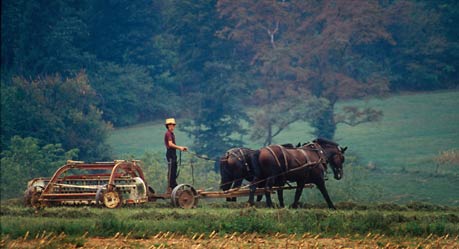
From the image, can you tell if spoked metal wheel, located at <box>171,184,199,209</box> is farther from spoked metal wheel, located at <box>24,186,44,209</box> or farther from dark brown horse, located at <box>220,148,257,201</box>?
spoked metal wheel, located at <box>24,186,44,209</box>

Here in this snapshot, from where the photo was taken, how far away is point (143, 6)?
2088 inches

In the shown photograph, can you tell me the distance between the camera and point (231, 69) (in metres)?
46.0

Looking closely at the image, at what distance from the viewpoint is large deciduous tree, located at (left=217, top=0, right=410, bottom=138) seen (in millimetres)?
42688

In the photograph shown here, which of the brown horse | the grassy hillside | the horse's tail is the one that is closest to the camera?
the brown horse

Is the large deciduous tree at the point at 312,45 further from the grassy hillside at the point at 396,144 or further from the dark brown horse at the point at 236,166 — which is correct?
the dark brown horse at the point at 236,166

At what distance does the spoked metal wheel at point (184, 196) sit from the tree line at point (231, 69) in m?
17.9

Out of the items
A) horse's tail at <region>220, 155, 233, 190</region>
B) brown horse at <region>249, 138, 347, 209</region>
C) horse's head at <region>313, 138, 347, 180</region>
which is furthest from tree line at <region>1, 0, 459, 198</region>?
brown horse at <region>249, 138, 347, 209</region>

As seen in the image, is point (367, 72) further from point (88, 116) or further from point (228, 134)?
point (88, 116)

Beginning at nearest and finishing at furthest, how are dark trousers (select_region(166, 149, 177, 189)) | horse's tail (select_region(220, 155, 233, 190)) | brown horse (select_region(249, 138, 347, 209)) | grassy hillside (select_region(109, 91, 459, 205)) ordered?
dark trousers (select_region(166, 149, 177, 189)), brown horse (select_region(249, 138, 347, 209)), horse's tail (select_region(220, 155, 233, 190)), grassy hillside (select_region(109, 91, 459, 205))

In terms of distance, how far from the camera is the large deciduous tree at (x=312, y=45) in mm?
42688

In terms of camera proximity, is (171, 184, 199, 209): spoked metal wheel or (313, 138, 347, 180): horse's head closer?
(171, 184, 199, 209): spoked metal wheel

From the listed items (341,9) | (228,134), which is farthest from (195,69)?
(341,9)

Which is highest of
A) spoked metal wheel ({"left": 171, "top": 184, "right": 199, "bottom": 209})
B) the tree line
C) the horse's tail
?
the tree line

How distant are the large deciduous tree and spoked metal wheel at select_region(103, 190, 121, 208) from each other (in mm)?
21569
